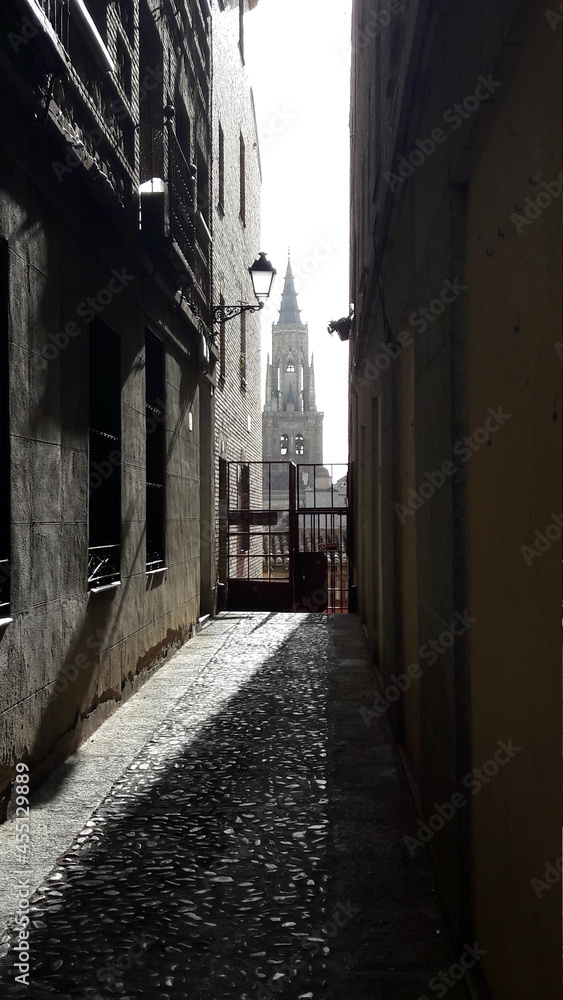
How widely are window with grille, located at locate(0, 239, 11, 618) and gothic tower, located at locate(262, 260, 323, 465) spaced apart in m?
85.2

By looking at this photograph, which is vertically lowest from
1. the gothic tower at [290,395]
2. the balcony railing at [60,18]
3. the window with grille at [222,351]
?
the window with grille at [222,351]

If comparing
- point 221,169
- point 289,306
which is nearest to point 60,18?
point 221,169

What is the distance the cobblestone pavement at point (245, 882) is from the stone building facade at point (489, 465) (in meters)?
0.26

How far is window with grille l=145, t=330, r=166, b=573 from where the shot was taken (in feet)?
30.1

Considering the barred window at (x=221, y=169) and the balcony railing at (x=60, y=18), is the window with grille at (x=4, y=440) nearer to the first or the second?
the balcony railing at (x=60, y=18)

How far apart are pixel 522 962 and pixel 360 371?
10.0 metres

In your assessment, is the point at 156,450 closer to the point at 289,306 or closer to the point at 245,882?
the point at 245,882

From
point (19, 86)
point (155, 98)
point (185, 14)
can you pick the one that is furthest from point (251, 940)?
point (185, 14)

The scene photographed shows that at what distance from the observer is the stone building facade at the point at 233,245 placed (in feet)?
45.8

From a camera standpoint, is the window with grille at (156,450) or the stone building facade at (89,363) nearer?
the stone building facade at (89,363)

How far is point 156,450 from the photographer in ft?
31.0

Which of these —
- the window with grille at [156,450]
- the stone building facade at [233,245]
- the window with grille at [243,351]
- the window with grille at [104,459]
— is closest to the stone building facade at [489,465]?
the window with grille at [104,459]

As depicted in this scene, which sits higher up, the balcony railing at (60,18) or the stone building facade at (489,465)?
the balcony railing at (60,18)

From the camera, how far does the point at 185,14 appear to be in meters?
11.0
